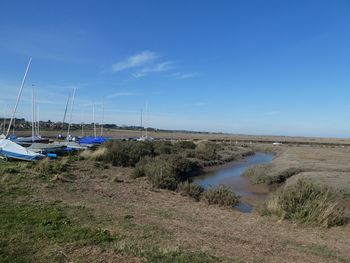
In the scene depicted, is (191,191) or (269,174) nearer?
(191,191)

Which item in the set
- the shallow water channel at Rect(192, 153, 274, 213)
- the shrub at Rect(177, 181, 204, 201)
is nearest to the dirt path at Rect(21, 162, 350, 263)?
the shrub at Rect(177, 181, 204, 201)

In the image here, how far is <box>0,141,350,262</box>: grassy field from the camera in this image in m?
7.17

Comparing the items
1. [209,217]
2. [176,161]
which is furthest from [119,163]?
[209,217]

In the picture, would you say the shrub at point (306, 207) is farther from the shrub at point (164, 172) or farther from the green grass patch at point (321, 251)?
the shrub at point (164, 172)

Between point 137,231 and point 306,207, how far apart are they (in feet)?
19.6

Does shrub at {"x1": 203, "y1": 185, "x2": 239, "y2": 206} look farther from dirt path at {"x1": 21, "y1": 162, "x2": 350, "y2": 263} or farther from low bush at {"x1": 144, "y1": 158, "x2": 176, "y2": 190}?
low bush at {"x1": 144, "y1": 158, "x2": 176, "y2": 190}

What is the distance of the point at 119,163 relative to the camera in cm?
2769

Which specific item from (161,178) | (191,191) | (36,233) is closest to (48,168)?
(161,178)

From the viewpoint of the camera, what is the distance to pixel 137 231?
350 inches

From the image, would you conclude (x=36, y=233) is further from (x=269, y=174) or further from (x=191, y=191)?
(x=269, y=174)

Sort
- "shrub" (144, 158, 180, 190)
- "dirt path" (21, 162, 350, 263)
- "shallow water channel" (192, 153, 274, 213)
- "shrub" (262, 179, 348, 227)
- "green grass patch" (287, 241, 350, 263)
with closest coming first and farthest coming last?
"dirt path" (21, 162, 350, 263) < "green grass patch" (287, 241, 350, 263) < "shrub" (262, 179, 348, 227) < "shrub" (144, 158, 180, 190) < "shallow water channel" (192, 153, 274, 213)

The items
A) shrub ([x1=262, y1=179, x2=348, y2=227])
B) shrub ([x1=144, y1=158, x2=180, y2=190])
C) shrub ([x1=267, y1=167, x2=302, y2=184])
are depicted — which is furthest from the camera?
shrub ([x1=267, y1=167, x2=302, y2=184])

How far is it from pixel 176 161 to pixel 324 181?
1102 cm

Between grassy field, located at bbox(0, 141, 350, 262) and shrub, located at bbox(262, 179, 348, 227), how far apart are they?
0.35 metres
